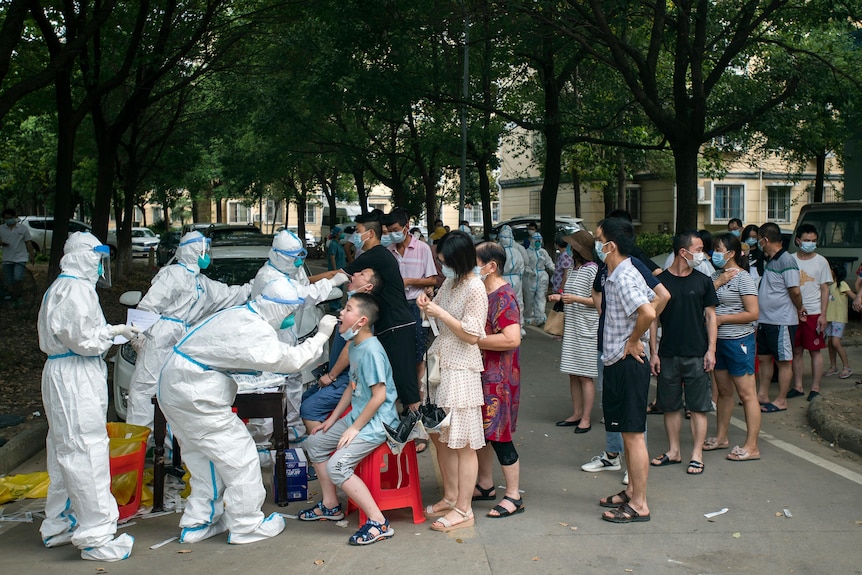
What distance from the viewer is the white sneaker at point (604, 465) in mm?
6742

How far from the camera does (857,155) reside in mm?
19875

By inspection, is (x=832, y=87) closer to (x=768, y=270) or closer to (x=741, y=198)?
(x=768, y=270)

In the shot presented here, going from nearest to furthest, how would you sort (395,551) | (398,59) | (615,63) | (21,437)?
1. (395,551)
2. (21,437)
3. (615,63)
4. (398,59)

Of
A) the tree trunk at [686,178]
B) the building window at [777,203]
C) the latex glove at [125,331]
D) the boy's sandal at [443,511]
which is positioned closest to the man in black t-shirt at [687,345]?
the boy's sandal at [443,511]

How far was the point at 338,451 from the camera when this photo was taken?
17.3 ft

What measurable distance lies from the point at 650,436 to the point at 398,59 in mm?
10980

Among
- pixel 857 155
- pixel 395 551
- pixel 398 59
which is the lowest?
pixel 395 551

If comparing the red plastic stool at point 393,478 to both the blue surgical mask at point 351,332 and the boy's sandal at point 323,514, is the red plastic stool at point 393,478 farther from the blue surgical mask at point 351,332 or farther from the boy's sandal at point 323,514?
the blue surgical mask at point 351,332

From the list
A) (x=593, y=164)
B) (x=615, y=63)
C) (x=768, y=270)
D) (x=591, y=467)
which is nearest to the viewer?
(x=591, y=467)

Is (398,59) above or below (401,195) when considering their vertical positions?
above

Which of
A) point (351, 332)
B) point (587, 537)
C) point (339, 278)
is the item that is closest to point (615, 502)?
point (587, 537)

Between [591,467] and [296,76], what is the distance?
47.1ft

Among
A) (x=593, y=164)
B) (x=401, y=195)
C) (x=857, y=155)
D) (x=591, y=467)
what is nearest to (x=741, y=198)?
(x=593, y=164)

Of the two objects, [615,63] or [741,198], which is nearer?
[615,63]
